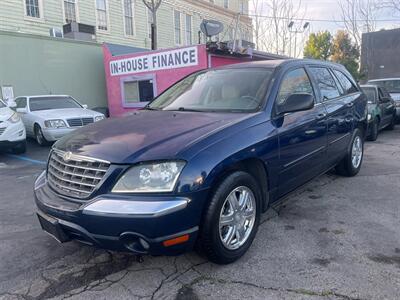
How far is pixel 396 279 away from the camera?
104 inches

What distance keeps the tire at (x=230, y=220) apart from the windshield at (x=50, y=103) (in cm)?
835

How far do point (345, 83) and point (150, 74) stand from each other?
7384 mm

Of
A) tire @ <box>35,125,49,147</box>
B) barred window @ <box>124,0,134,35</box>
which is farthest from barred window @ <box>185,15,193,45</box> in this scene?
tire @ <box>35,125,49,147</box>

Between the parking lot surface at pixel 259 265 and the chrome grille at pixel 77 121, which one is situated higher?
the chrome grille at pixel 77 121

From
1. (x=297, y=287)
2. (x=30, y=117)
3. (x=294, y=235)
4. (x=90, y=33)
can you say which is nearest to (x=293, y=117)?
(x=294, y=235)

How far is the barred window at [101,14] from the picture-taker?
663 inches

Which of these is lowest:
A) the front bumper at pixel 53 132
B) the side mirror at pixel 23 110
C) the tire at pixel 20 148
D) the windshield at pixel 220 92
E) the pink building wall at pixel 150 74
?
the tire at pixel 20 148

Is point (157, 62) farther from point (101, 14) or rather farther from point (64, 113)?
point (101, 14)

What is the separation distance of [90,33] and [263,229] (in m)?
13.7

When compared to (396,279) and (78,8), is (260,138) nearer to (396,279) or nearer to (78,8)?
(396,279)

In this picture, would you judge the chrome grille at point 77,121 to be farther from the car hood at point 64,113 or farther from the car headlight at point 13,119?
the car headlight at point 13,119

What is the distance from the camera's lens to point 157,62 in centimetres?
1109

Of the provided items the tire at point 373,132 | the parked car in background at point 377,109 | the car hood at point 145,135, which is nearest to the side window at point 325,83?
the car hood at point 145,135

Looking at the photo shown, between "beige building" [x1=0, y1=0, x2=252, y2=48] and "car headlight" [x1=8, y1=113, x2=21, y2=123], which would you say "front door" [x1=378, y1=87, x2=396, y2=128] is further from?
"beige building" [x1=0, y1=0, x2=252, y2=48]
